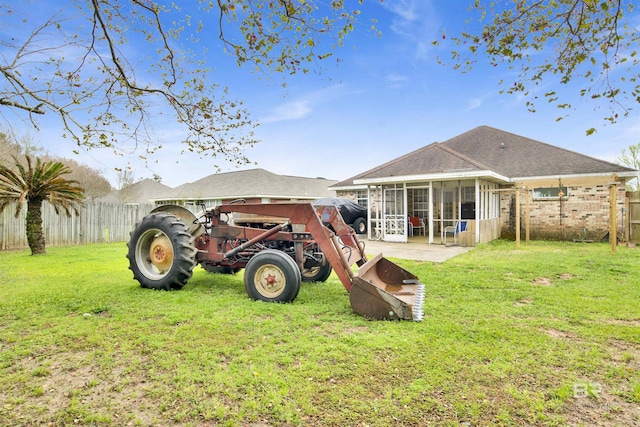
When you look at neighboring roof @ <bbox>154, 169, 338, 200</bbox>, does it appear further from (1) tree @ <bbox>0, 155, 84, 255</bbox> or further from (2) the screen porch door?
(1) tree @ <bbox>0, 155, 84, 255</bbox>

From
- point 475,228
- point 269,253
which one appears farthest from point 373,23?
point 475,228

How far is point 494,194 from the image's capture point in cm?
1485

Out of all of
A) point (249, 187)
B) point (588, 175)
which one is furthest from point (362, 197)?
point (249, 187)

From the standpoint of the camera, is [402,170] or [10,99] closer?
[10,99]

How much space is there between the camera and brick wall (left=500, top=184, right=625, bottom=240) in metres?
13.2

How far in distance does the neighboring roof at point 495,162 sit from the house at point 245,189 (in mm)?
10352

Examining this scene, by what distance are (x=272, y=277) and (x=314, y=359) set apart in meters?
1.96

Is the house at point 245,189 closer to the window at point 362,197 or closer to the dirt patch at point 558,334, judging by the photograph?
the window at point 362,197

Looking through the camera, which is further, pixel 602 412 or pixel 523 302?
pixel 523 302

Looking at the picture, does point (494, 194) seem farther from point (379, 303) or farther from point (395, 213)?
point (379, 303)

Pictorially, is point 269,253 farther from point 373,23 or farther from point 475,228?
point 475,228

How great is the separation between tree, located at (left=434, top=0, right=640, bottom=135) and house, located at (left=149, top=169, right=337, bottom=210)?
21216mm

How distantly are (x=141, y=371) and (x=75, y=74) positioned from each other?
3620 millimetres

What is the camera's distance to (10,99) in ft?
12.9
